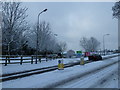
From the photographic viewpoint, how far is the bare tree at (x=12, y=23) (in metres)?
22.0

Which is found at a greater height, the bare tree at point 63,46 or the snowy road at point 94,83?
the bare tree at point 63,46

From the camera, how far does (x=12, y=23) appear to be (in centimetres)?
2286

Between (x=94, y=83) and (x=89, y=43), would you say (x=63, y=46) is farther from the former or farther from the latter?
(x=94, y=83)

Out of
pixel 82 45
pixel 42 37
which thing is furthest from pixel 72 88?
pixel 82 45

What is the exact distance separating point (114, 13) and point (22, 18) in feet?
44.0

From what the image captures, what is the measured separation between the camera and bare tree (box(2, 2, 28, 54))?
22.0m

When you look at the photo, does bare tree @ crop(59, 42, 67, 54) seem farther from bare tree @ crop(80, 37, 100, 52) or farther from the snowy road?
the snowy road

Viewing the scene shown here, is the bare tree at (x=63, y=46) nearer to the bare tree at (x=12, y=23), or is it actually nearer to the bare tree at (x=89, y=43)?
the bare tree at (x=89, y=43)

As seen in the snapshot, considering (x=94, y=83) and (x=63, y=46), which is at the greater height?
(x=63, y=46)

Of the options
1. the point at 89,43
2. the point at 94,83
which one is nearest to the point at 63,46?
the point at 89,43

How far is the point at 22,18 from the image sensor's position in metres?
24.6

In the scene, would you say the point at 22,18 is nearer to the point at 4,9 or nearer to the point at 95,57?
the point at 4,9

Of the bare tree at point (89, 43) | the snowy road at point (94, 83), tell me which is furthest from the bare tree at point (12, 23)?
the bare tree at point (89, 43)

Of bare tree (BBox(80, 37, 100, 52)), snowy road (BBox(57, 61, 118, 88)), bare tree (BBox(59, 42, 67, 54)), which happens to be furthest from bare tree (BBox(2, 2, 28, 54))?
bare tree (BBox(80, 37, 100, 52))
